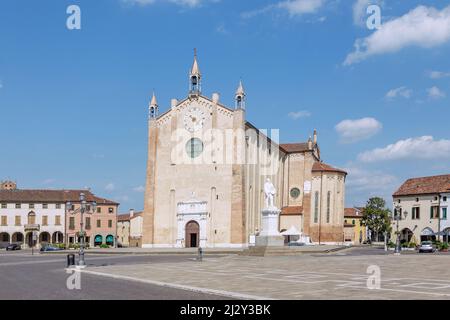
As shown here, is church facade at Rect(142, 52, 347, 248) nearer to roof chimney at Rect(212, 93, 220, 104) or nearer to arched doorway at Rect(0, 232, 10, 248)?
roof chimney at Rect(212, 93, 220, 104)

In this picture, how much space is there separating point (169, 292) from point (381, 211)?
89.7m

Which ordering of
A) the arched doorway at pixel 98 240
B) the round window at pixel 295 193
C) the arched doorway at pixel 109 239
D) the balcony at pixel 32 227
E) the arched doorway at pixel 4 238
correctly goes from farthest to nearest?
1. the arched doorway at pixel 109 239
2. the arched doorway at pixel 98 240
3. the arched doorway at pixel 4 238
4. the balcony at pixel 32 227
5. the round window at pixel 295 193

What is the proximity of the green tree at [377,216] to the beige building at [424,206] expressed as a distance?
21090mm

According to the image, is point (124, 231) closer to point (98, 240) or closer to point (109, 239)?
point (109, 239)

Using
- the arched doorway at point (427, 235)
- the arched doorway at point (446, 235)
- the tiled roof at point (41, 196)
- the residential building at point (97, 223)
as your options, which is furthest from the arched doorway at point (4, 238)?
the arched doorway at point (446, 235)

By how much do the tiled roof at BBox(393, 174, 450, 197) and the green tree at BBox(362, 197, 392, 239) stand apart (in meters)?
20.2

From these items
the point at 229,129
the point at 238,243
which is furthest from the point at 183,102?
the point at 238,243

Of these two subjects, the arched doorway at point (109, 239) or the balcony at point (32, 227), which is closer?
the balcony at point (32, 227)

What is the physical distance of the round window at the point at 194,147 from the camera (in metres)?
66.8

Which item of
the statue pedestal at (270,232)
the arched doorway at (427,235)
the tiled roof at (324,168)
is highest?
the tiled roof at (324,168)

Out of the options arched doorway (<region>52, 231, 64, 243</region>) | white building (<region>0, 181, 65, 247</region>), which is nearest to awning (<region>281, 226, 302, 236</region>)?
white building (<region>0, 181, 65, 247</region>)

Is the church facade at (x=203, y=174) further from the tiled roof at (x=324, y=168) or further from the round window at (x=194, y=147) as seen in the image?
the tiled roof at (x=324, y=168)

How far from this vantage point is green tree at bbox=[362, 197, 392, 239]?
10012 centimetres

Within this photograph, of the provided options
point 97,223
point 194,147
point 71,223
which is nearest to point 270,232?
point 194,147
